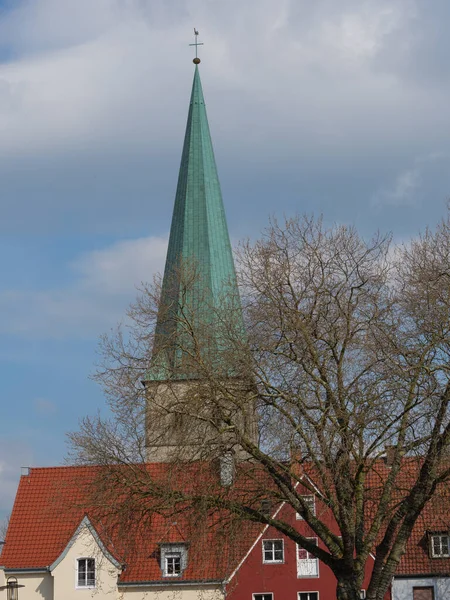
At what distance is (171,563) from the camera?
4716cm

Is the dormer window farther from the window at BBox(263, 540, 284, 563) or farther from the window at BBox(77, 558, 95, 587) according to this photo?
the window at BBox(263, 540, 284, 563)

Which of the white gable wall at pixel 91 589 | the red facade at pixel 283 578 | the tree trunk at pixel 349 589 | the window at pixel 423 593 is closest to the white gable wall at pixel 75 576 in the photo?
the white gable wall at pixel 91 589

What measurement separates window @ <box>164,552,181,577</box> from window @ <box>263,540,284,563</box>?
137 inches

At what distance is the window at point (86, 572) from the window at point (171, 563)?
116 inches

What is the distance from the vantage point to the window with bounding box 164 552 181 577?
46875 mm

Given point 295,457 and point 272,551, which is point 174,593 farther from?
point 295,457

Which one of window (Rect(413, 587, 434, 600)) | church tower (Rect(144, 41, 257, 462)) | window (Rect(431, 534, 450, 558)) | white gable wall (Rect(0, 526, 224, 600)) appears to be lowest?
window (Rect(413, 587, 434, 600))

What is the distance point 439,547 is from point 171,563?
10.7 metres

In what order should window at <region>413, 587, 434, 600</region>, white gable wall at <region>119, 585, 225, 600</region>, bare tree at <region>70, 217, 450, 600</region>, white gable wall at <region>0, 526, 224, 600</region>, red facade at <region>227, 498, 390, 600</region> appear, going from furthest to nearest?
white gable wall at <region>0, 526, 224, 600</region> → red facade at <region>227, 498, 390, 600</region> → window at <region>413, 587, 434, 600</region> → white gable wall at <region>119, 585, 225, 600</region> → bare tree at <region>70, 217, 450, 600</region>

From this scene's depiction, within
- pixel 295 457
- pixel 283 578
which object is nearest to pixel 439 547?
pixel 283 578

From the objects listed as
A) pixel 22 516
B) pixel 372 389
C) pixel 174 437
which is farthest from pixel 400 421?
pixel 22 516

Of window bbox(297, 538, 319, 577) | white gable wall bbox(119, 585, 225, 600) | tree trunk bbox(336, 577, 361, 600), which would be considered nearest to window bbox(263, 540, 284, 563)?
window bbox(297, 538, 319, 577)

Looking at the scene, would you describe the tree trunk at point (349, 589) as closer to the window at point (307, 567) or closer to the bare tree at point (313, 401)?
the bare tree at point (313, 401)

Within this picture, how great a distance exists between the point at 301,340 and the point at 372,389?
2.34 m
